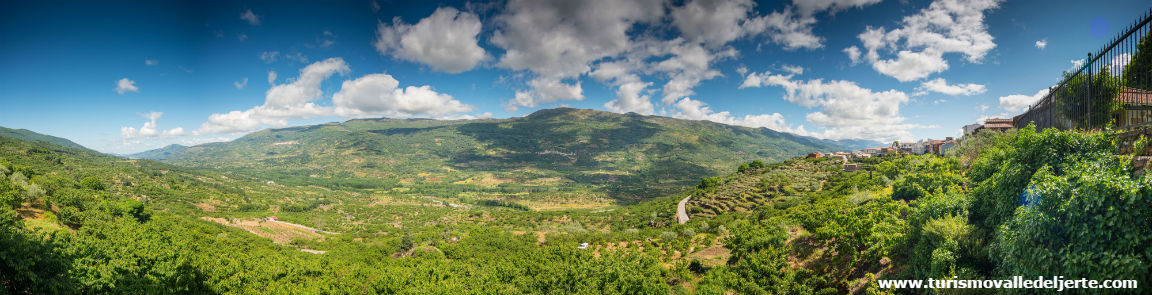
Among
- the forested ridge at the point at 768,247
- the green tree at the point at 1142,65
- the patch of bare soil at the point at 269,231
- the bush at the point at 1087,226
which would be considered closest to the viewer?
the bush at the point at 1087,226

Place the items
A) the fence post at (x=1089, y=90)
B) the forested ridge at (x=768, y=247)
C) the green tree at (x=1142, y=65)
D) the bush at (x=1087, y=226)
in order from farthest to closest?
the fence post at (x=1089, y=90) < the green tree at (x=1142, y=65) < the forested ridge at (x=768, y=247) < the bush at (x=1087, y=226)

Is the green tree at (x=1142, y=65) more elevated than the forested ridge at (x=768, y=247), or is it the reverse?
the green tree at (x=1142, y=65)

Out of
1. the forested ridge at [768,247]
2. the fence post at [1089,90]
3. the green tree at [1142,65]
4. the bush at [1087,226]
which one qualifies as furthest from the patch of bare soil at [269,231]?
the fence post at [1089,90]

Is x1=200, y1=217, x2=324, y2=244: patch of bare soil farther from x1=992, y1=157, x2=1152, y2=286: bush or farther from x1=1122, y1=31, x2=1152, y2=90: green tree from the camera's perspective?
x1=1122, y1=31, x2=1152, y2=90: green tree

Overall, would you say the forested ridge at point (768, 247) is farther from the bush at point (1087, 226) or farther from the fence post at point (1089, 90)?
the fence post at point (1089, 90)

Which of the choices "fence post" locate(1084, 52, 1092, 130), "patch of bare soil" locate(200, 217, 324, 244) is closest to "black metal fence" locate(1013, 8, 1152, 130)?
"fence post" locate(1084, 52, 1092, 130)

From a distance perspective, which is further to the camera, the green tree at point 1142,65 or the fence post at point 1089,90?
the fence post at point 1089,90

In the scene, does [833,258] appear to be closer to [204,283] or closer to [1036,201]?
[1036,201]

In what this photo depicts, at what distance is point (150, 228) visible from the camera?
861 inches

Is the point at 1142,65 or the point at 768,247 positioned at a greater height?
the point at 1142,65

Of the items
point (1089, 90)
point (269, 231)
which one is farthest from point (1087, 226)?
point (269, 231)

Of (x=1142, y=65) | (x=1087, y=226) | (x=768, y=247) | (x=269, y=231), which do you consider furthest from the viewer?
(x=269, y=231)

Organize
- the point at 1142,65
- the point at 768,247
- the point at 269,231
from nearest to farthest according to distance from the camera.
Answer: the point at 1142,65 → the point at 768,247 → the point at 269,231

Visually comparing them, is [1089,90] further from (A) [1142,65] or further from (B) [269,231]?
(B) [269,231]
